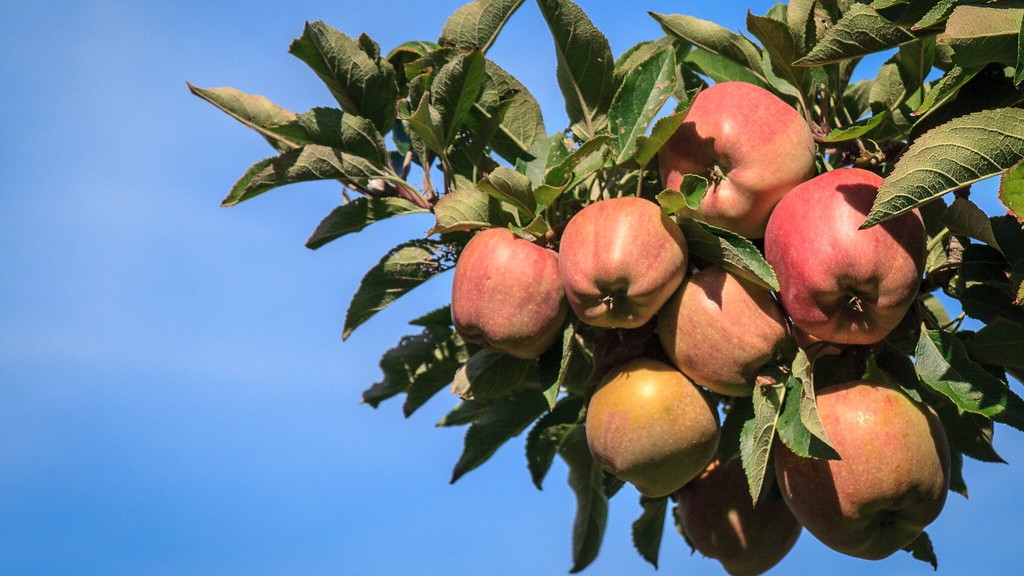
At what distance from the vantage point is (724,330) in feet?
6.00

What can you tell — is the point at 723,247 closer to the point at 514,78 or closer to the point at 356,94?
the point at 514,78

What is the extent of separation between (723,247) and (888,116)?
1.39ft

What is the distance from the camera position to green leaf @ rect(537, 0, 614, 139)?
2.08m

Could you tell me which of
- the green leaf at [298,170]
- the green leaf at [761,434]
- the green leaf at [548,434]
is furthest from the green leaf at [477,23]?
the green leaf at [761,434]

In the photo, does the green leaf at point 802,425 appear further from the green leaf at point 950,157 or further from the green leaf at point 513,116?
the green leaf at point 513,116

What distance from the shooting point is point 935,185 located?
159 cm

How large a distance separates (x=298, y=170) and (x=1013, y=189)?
1.37 metres

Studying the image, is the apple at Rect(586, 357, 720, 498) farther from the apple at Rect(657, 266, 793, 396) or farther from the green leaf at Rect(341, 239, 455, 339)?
the green leaf at Rect(341, 239, 455, 339)

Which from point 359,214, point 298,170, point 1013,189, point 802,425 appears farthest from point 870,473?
point 298,170

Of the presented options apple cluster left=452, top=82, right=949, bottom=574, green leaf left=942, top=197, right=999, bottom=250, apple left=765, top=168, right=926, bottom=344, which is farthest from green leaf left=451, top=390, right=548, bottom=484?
green leaf left=942, top=197, right=999, bottom=250

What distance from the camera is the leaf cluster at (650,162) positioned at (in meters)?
1.71

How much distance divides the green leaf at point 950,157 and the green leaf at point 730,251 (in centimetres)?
22

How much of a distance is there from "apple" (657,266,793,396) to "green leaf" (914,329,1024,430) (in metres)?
0.24

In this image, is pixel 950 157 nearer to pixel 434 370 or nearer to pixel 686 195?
pixel 686 195
